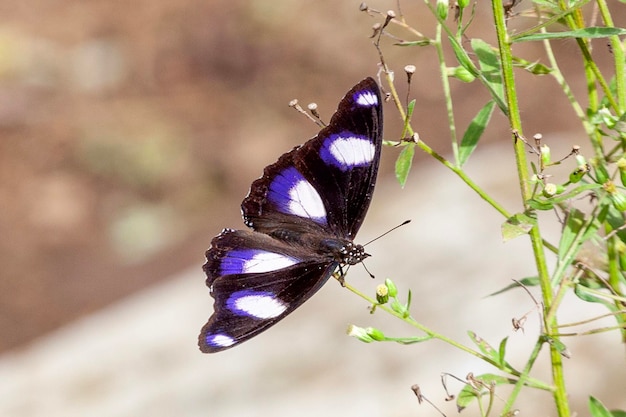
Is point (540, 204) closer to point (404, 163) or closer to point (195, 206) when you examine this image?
point (404, 163)

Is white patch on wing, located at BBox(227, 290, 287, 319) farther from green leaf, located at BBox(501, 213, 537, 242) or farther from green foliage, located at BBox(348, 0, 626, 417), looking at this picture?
green leaf, located at BBox(501, 213, 537, 242)

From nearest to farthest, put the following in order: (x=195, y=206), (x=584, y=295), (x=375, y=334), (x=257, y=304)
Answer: (x=584, y=295), (x=375, y=334), (x=257, y=304), (x=195, y=206)

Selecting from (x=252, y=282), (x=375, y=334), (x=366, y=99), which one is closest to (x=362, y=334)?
(x=375, y=334)

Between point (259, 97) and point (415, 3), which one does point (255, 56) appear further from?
point (415, 3)

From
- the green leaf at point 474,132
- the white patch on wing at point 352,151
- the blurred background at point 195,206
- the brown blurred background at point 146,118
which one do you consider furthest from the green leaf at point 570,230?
the brown blurred background at point 146,118

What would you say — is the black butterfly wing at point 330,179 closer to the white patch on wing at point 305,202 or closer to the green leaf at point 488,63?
the white patch on wing at point 305,202

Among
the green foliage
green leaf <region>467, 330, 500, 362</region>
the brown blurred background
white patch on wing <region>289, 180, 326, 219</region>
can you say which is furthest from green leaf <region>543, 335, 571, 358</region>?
the brown blurred background

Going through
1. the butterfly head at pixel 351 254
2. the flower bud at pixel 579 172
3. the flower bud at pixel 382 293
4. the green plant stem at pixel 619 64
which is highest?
the butterfly head at pixel 351 254
